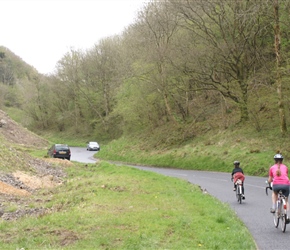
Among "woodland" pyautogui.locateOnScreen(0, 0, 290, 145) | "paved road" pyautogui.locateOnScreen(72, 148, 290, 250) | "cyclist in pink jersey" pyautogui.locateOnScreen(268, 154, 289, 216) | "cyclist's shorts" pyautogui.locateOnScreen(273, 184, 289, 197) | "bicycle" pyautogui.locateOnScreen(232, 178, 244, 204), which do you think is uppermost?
"woodland" pyautogui.locateOnScreen(0, 0, 290, 145)

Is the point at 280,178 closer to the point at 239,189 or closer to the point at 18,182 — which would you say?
the point at 239,189

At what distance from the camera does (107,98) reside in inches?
2756

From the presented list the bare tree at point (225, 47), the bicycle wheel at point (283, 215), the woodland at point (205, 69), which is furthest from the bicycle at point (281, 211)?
the bare tree at point (225, 47)

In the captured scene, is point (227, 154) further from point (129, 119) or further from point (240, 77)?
point (129, 119)

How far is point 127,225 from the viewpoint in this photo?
9148mm

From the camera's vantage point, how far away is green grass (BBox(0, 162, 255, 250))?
764 centimetres

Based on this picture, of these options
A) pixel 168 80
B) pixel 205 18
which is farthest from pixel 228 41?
pixel 168 80

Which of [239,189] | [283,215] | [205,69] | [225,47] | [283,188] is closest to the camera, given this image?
[283,215]

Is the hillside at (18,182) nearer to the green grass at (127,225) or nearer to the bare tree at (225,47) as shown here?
the green grass at (127,225)

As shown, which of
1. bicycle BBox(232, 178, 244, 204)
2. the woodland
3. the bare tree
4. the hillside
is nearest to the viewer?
the hillside

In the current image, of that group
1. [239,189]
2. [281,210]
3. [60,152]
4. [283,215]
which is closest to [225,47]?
[60,152]

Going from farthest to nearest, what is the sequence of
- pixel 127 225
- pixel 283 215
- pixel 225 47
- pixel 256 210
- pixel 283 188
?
1. pixel 225 47
2. pixel 256 210
3. pixel 283 188
4. pixel 283 215
5. pixel 127 225

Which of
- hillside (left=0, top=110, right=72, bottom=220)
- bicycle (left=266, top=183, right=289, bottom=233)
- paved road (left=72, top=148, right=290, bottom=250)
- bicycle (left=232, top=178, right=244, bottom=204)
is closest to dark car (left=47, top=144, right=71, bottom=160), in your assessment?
hillside (left=0, top=110, right=72, bottom=220)

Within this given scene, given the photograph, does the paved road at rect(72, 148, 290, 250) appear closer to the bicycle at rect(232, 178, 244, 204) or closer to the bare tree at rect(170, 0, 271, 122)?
the bicycle at rect(232, 178, 244, 204)
